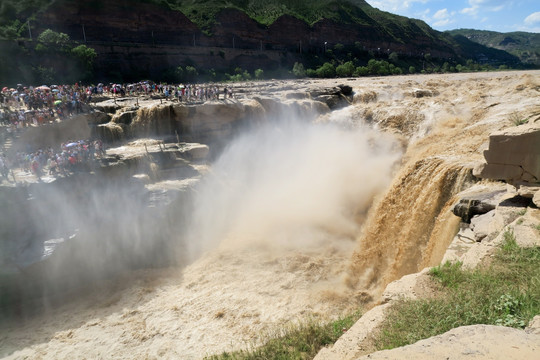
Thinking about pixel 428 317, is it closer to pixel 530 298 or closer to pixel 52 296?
pixel 530 298

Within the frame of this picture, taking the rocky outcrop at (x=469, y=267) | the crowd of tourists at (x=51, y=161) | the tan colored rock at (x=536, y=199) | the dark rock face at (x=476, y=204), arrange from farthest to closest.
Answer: the crowd of tourists at (x=51, y=161)
the dark rock face at (x=476, y=204)
the tan colored rock at (x=536, y=199)
the rocky outcrop at (x=469, y=267)

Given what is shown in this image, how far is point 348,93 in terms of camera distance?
21.7 meters

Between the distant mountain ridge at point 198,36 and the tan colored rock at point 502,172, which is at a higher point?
the distant mountain ridge at point 198,36

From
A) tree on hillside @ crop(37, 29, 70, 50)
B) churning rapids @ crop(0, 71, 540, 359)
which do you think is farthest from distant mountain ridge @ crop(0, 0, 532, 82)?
churning rapids @ crop(0, 71, 540, 359)

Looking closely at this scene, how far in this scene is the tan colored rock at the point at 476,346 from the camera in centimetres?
278

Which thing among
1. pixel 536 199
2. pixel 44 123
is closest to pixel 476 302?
pixel 536 199

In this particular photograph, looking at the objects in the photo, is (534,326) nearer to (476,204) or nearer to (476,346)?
(476,346)

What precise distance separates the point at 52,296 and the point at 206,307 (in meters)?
5.27

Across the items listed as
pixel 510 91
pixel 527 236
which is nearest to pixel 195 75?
pixel 510 91

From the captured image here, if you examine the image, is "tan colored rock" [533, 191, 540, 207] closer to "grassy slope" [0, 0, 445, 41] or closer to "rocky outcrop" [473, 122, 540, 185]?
"rocky outcrop" [473, 122, 540, 185]

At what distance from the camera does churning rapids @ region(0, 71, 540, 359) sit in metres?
8.73

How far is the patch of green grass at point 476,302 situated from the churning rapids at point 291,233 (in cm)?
259

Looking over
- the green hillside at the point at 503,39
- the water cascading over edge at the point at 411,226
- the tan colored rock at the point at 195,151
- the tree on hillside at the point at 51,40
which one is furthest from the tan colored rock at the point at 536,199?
the green hillside at the point at 503,39

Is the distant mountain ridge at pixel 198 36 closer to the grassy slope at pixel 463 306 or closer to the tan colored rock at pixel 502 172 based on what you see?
the grassy slope at pixel 463 306
